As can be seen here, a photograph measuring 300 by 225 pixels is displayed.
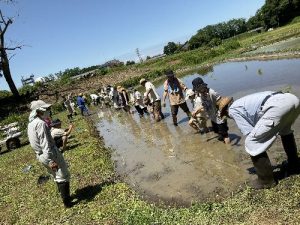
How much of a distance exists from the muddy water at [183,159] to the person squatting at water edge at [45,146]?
1.49 m

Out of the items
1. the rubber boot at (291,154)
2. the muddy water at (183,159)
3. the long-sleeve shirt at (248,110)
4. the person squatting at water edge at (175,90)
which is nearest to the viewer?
the long-sleeve shirt at (248,110)

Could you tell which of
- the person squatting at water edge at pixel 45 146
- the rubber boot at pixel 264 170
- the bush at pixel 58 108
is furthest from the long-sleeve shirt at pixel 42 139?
the bush at pixel 58 108

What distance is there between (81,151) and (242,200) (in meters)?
8.19

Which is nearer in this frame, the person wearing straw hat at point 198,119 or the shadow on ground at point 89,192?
the shadow on ground at point 89,192

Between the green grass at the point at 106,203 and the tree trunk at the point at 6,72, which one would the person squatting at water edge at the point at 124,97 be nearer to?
the green grass at the point at 106,203

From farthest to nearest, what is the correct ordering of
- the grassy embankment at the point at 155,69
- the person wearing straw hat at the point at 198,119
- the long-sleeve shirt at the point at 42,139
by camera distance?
the grassy embankment at the point at 155,69
the person wearing straw hat at the point at 198,119
the long-sleeve shirt at the point at 42,139

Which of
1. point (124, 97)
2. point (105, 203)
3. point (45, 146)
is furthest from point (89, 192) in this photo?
point (124, 97)

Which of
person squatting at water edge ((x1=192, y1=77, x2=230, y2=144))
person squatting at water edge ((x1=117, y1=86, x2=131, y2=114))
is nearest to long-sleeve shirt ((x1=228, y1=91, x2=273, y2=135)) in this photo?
person squatting at water edge ((x1=192, y1=77, x2=230, y2=144))

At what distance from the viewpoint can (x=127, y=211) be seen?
21.8 ft

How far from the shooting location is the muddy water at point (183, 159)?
272 inches

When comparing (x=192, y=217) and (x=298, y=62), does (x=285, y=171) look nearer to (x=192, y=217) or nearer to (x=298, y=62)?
(x=192, y=217)

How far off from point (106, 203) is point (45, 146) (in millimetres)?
1631

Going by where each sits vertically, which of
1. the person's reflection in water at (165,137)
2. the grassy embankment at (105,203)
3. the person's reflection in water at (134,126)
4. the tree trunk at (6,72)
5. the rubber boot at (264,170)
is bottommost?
the person's reflection in water at (134,126)

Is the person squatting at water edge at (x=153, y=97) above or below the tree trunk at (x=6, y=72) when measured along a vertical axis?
below
